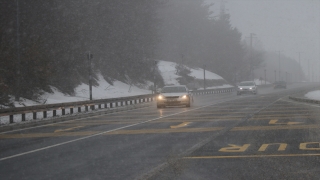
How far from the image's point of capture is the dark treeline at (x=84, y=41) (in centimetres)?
3344

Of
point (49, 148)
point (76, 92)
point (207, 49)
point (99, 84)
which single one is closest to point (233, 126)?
point (49, 148)

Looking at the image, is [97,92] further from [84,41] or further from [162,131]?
[162,131]

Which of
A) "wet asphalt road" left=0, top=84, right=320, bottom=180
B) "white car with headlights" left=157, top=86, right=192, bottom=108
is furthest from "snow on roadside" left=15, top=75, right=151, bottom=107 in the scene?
"wet asphalt road" left=0, top=84, right=320, bottom=180

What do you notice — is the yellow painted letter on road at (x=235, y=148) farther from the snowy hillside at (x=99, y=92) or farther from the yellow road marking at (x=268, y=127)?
the snowy hillside at (x=99, y=92)

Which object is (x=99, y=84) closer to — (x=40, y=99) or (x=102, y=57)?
(x=102, y=57)

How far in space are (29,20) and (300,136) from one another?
28.1 meters

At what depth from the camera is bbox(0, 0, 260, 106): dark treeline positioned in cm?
3344

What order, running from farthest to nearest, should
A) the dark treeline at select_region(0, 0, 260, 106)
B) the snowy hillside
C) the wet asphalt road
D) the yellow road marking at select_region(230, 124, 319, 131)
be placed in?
the snowy hillside < the dark treeline at select_region(0, 0, 260, 106) < the yellow road marking at select_region(230, 124, 319, 131) < the wet asphalt road

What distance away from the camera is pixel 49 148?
13195mm

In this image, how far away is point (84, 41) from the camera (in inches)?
2051

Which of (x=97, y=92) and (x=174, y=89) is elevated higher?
(x=174, y=89)

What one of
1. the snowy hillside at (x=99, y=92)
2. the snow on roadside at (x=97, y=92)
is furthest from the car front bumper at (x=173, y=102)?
the snow on roadside at (x=97, y=92)

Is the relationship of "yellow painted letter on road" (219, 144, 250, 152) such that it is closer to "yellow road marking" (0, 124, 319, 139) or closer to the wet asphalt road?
the wet asphalt road

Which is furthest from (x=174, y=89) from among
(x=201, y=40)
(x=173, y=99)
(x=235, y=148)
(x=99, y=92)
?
(x=201, y=40)
